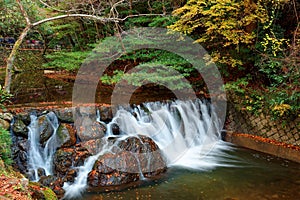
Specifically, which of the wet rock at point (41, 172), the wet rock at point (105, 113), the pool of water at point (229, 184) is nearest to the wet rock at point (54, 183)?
the wet rock at point (41, 172)

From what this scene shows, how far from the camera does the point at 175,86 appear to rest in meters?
8.35

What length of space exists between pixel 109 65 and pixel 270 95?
7.60 meters

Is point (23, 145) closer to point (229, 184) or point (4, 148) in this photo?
point (4, 148)

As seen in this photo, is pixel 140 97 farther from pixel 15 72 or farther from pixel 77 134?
pixel 15 72

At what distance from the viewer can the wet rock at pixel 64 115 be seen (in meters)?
5.92

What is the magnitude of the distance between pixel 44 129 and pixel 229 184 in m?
4.27

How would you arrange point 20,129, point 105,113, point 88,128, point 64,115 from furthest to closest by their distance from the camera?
point 105,113
point 64,115
point 88,128
point 20,129

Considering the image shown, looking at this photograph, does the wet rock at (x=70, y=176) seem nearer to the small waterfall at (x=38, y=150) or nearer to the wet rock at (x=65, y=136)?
the small waterfall at (x=38, y=150)

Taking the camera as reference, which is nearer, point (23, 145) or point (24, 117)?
point (23, 145)

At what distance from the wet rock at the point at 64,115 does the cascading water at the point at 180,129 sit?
0.97 metres

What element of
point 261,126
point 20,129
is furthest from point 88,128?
point 261,126

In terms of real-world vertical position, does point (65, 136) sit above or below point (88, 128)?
below

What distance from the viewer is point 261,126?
698 centimetres

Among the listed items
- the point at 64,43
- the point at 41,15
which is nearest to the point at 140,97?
the point at 41,15
